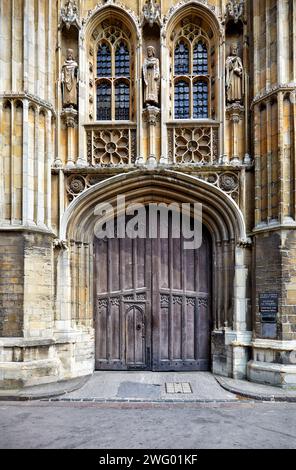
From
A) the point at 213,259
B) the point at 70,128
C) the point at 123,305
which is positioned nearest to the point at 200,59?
the point at 70,128

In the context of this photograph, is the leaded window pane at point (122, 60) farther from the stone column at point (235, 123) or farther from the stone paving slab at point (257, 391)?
the stone paving slab at point (257, 391)

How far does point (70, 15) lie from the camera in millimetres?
9797

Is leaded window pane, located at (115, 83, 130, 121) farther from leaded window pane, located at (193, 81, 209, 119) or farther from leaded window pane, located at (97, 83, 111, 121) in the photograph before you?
leaded window pane, located at (193, 81, 209, 119)

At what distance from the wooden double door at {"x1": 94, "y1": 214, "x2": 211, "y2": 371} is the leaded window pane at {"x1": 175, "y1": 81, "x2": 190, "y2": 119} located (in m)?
2.78

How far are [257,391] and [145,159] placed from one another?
16.9 ft

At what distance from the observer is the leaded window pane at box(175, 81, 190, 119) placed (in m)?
10.0

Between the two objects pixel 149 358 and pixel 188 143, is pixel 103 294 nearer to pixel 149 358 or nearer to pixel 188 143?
pixel 149 358

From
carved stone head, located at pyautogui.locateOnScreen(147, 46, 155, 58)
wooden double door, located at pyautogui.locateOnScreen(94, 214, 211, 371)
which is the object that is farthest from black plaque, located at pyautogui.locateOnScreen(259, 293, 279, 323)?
carved stone head, located at pyautogui.locateOnScreen(147, 46, 155, 58)

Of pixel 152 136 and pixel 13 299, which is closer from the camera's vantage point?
pixel 13 299

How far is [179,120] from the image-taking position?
32.0 feet

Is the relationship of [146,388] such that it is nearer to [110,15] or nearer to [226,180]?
[226,180]

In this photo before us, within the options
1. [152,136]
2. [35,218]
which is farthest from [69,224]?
[152,136]
